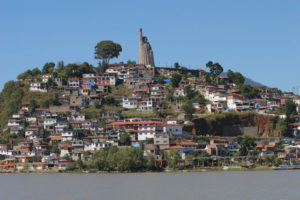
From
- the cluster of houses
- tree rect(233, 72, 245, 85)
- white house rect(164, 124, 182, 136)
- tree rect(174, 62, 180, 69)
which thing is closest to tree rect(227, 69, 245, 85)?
tree rect(233, 72, 245, 85)

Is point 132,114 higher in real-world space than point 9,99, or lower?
lower

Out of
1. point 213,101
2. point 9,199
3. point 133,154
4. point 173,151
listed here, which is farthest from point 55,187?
point 213,101

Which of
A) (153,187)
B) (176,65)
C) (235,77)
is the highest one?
(176,65)

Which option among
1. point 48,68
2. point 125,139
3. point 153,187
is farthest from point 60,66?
point 153,187

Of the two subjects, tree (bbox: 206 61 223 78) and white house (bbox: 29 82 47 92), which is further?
tree (bbox: 206 61 223 78)

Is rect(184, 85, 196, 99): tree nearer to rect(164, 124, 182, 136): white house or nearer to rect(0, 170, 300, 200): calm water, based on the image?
rect(164, 124, 182, 136): white house

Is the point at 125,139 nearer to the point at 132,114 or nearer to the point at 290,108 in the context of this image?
the point at 132,114

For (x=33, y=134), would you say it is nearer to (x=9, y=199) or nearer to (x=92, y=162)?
(x=92, y=162)
